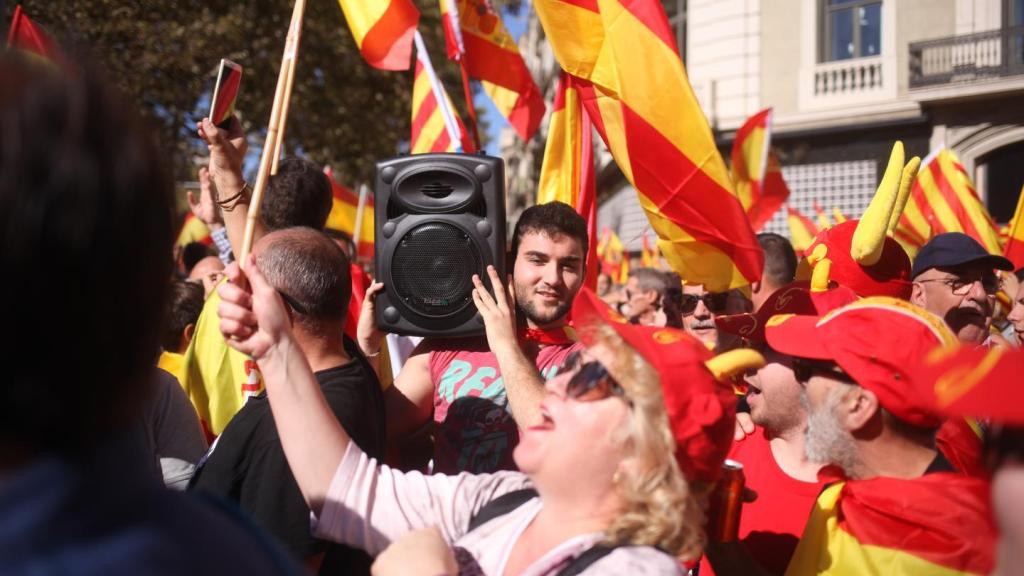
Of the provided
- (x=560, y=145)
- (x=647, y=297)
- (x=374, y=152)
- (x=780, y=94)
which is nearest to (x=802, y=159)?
(x=780, y=94)

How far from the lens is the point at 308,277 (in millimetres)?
2525

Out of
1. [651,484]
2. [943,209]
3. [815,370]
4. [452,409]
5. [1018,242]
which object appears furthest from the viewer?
[943,209]

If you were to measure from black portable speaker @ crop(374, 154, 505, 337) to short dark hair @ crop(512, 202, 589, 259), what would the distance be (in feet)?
1.34

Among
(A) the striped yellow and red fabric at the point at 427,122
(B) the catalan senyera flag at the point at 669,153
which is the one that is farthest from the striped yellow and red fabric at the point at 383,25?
(B) the catalan senyera flag at the point at 669,153

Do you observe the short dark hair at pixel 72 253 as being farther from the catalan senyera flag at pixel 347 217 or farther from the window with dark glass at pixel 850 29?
the window with dark glass at pixel 850 29

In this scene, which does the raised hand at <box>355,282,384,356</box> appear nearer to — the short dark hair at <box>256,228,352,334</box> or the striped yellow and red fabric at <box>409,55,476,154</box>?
the short dark hair at <box>256,228,352,334</box>

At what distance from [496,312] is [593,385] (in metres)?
0.91

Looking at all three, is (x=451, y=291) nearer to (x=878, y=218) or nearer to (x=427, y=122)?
(x=878, y=218)

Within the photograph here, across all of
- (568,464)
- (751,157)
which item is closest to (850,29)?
(751,157)

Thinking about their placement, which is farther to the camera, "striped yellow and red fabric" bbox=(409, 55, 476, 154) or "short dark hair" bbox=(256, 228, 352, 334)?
"striped yellow and red fabric" bbox=(409, 55, 476, 154)

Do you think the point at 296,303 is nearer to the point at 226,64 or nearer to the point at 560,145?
the point at 226,64

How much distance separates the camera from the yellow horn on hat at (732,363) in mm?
1940

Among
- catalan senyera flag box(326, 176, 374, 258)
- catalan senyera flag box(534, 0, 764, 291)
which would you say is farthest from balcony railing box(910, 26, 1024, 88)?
catalan senyera flag box(534, 0, 764, 291)

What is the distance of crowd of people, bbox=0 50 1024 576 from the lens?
0.96m
